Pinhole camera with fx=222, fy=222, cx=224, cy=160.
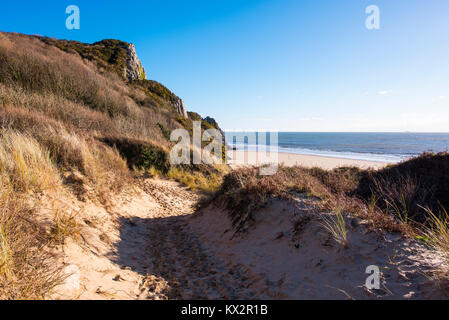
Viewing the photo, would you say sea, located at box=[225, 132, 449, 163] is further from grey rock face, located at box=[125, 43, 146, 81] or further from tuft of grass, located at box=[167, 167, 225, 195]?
grey rock face, located at box=[125, 43, 146, 81]

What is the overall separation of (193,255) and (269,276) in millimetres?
1881

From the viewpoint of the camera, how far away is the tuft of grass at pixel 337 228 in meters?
3.38

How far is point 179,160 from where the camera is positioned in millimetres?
13891

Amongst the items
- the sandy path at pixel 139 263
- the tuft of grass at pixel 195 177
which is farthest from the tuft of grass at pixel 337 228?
the tuft of grass at pixel 195 177

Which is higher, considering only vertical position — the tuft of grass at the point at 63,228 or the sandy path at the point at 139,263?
the tuft of grass at the point at 63,228

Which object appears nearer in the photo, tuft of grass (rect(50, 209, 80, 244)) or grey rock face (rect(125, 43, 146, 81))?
tuft of grass (rect(50, 209, 80, 244))

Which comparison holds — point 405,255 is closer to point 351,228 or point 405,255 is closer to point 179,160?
point 351,228

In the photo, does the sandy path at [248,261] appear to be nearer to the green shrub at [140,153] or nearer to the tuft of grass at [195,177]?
the tuft of grass at [195,177]

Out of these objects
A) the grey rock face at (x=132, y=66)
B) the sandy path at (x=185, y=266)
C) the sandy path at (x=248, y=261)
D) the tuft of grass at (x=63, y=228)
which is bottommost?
the sandy path at (x=185, y=266)

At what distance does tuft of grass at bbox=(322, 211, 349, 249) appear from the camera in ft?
11.1

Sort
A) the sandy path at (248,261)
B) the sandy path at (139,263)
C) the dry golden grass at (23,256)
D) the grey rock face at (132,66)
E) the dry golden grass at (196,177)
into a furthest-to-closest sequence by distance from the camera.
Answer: the grey rock face at (132,66) → the dry golden grass at (196,177) → the sandy path at (139,263) → the sandy path at (248,261) → the dry golden grass at (23,256)

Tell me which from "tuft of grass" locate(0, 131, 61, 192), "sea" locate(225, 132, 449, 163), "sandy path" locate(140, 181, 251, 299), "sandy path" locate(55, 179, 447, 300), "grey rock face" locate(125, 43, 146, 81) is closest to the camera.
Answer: "sandy path" locate(55, 179, 447, 300)

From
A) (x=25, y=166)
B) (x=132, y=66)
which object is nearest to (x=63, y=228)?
(x=25, y=166)

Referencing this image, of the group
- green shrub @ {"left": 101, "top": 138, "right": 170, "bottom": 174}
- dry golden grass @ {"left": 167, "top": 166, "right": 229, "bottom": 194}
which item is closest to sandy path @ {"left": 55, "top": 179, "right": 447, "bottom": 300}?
dry golden grass @ {"left": 167, "top": 166, "right": 229, "bottom": 194}
